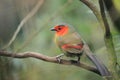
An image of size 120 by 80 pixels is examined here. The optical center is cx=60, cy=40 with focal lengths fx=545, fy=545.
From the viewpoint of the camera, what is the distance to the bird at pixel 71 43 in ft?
4.55

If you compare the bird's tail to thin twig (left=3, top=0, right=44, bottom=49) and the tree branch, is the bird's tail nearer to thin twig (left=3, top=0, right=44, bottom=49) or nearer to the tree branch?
the tree branch

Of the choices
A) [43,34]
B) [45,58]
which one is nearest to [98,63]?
[45,58]

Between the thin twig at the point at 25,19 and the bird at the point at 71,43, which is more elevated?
the thin twig at the point at 25,19

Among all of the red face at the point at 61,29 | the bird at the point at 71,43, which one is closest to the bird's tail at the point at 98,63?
the bird at the point at 71,43

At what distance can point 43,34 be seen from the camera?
160 centimetres

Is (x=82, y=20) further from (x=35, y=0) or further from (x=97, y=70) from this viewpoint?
(x=97, y=70)

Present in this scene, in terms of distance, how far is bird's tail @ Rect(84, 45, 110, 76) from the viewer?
1358 millimetres

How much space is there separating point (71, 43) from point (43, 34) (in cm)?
14

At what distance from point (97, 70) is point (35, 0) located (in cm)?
38

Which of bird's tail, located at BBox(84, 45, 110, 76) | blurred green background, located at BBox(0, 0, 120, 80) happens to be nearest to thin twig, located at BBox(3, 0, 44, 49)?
blurred green background, located at BBox(0, 0, 120, 80)

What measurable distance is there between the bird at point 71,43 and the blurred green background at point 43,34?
4cm

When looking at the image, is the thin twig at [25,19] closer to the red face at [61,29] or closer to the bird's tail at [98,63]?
the red face at [61,29]

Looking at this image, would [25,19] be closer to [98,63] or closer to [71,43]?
[71,43]

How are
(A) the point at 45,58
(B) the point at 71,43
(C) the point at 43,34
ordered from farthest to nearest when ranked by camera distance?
(C) the point at 43,34, (B) the point at 71,43, (A) the point at 45,58
